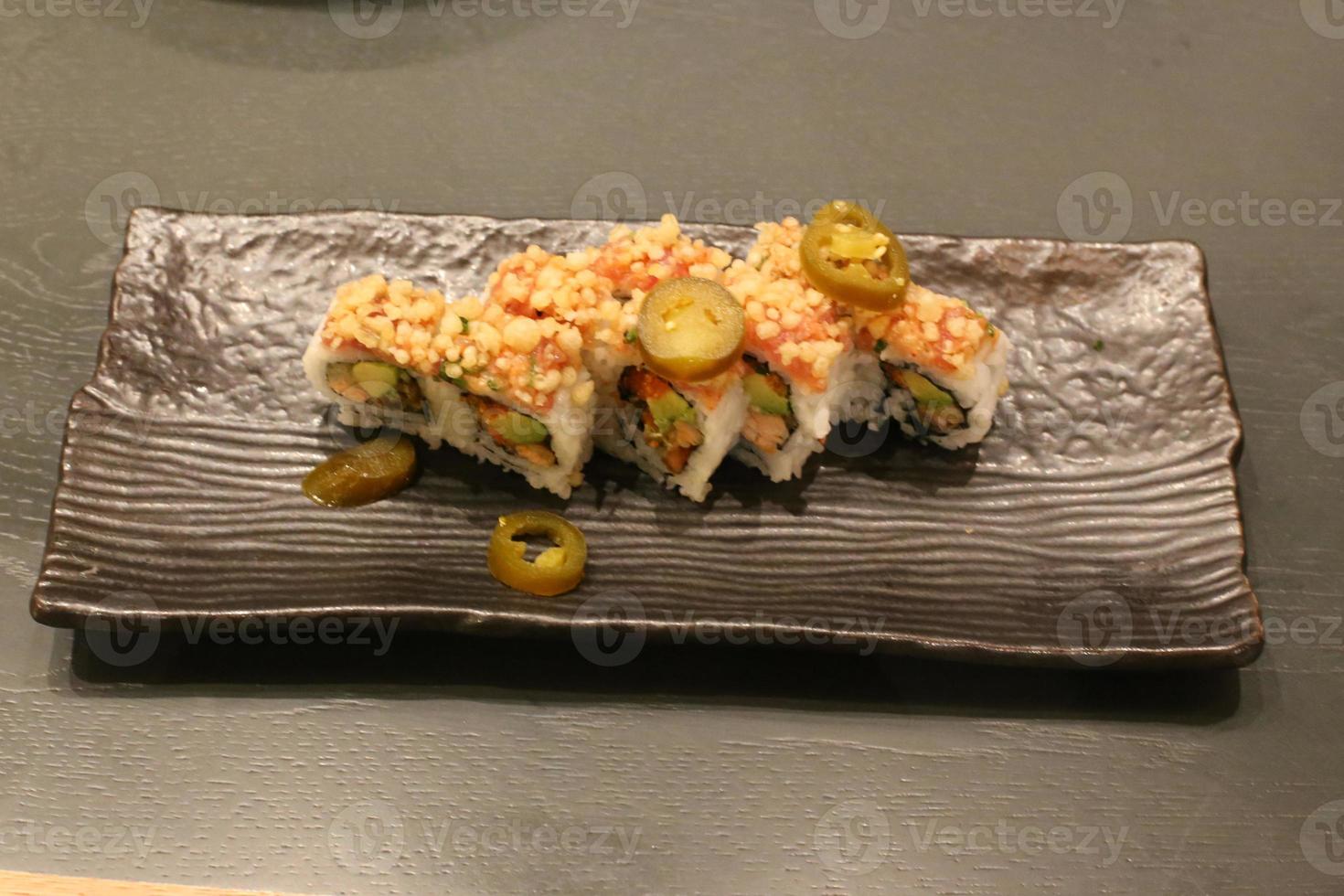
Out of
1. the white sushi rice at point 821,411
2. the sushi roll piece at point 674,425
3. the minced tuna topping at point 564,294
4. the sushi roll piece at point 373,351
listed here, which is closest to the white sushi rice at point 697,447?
the sushi roll piece at point 674,425

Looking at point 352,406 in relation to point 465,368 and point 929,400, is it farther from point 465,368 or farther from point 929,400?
point 929,400

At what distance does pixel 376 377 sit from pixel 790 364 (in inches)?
39.7

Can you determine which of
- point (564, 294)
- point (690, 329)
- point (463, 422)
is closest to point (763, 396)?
point (690, 329)

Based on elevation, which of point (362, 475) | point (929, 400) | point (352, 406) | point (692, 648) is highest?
point (929, 400)

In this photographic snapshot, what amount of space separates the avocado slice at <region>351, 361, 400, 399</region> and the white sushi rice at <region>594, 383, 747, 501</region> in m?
0.52

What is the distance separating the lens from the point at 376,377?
8.86 feet

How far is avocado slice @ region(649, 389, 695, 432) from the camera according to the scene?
265 cm

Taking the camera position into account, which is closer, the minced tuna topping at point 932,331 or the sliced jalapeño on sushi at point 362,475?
the minced tuna topping at point 932,331

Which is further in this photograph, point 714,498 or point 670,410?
point 714,498

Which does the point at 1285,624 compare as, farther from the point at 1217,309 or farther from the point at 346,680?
the point at 346,680

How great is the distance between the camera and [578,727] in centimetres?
269

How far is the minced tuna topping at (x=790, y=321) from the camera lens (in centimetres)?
256

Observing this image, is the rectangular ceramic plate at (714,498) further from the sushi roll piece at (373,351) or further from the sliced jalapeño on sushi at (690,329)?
the sliced jalapeño on sushi at (690,329)

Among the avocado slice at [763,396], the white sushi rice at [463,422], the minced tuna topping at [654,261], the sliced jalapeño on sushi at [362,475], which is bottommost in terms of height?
the sliced jalapeño on sushi at [362,475]
